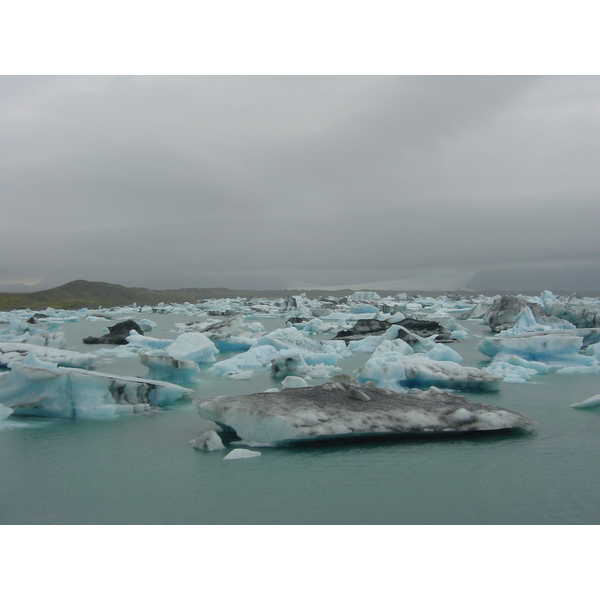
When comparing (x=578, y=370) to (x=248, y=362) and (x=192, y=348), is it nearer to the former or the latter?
(x=248, y=362)

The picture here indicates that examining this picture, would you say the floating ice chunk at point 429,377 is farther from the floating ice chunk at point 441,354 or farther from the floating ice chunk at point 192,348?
the floating ice chunk at point 192,348

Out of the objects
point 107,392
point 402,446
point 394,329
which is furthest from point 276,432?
point 394,329

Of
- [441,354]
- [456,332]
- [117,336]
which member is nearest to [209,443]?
[441,354]

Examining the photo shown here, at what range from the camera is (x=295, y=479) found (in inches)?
166

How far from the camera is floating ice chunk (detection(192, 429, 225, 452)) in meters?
4.97

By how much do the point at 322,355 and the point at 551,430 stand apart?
5970mm

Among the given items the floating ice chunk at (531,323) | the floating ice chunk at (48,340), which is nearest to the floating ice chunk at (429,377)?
the floating ice chunk at (531,323)

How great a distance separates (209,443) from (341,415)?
1.48m

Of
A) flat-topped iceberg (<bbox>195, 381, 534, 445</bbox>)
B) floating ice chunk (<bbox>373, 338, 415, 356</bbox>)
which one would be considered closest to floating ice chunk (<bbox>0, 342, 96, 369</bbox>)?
flat-topped iceberg (<bbox>195, 381, 534, 445</bbox>)

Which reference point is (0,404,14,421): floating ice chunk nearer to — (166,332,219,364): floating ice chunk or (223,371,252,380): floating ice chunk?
(223,371,252,380): floating ice chunk

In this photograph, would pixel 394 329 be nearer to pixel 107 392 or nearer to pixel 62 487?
pixel 107 392

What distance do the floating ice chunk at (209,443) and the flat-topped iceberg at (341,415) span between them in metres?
0.22

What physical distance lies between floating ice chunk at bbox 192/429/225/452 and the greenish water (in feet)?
0.34

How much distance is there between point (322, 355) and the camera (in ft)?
36.7
